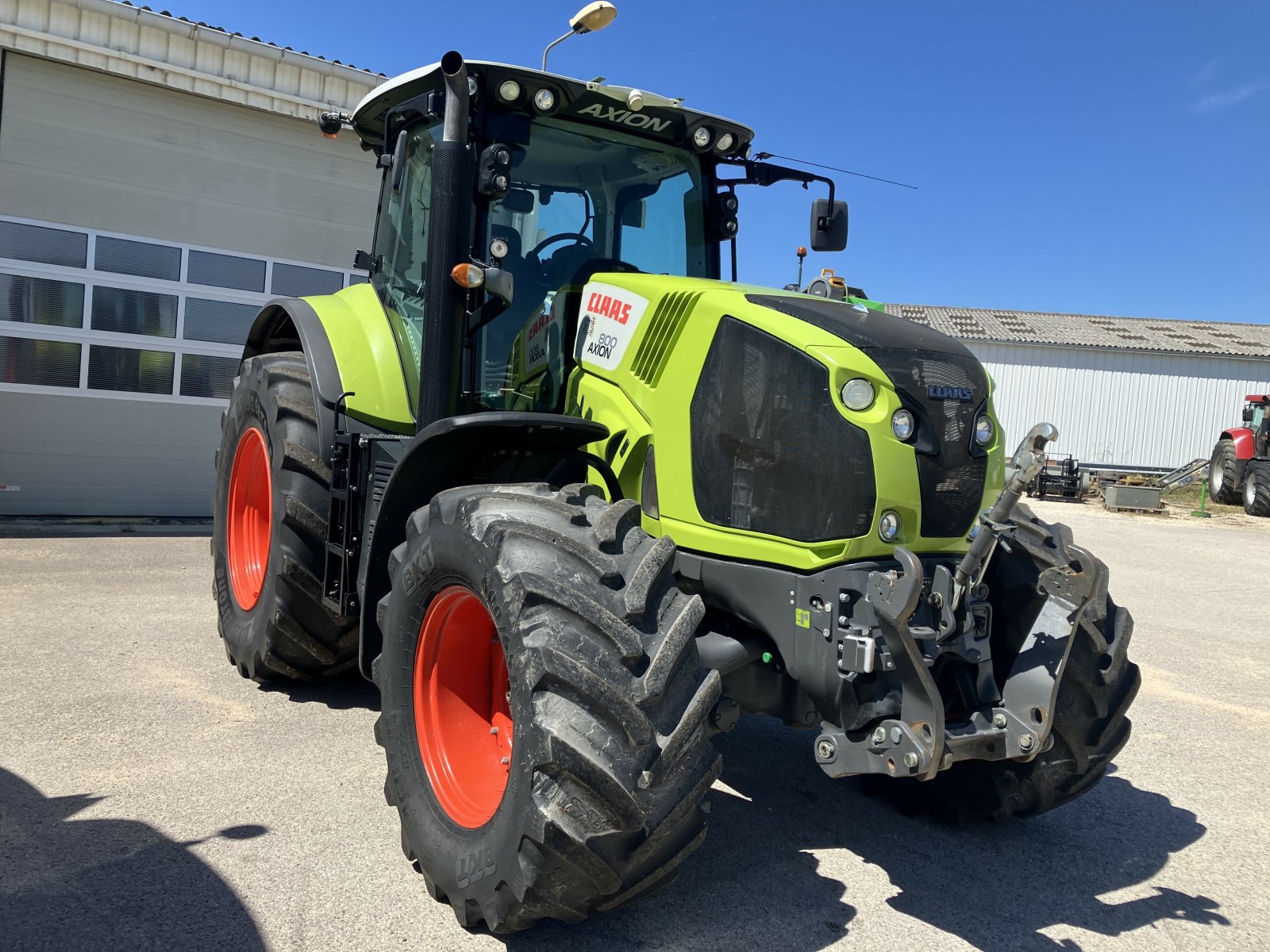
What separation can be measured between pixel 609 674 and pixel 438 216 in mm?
1817

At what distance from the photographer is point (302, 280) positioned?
10.0m

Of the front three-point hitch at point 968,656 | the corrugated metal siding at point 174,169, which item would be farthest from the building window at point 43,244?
the front three-point hitch at point 968,656

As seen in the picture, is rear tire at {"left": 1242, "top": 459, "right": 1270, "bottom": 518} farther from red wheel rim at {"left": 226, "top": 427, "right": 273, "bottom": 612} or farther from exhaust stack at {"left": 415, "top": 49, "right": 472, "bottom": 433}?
exhaust stack at {"left": 415, "top": 49, "right": 472, "bottom": 433}

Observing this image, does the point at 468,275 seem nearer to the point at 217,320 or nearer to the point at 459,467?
the point at 459,467

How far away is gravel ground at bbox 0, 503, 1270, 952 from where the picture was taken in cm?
274

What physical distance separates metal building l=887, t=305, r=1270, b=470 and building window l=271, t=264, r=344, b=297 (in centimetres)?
2189

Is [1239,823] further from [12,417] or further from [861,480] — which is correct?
[12,417]

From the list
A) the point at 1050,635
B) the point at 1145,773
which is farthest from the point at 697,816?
the point at 1145,773

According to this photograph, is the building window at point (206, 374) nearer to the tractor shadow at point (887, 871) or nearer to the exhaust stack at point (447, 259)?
the exhaust stack at point (447, 259)

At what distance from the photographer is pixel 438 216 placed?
3439 mm

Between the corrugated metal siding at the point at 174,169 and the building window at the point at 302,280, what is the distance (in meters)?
0.12

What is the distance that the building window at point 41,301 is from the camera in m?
8.57

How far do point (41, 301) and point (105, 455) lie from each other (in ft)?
4.70

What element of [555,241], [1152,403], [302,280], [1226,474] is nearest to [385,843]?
[555,241]
